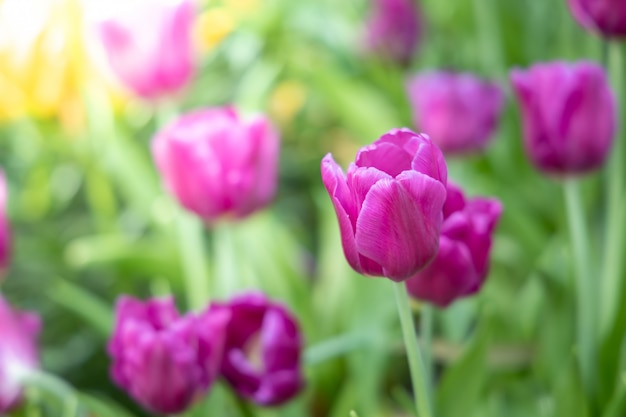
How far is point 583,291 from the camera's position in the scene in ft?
1.66

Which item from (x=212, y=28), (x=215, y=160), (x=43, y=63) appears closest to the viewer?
(x=215, y=160)

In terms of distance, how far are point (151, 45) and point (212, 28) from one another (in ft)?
1.43

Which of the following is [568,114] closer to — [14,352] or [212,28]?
[14,352]

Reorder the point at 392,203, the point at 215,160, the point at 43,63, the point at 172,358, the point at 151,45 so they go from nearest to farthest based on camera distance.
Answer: the point at 392,203 → the point at 172,358 → the point at 215,160 → the point at 151,45 → the point at 43,63

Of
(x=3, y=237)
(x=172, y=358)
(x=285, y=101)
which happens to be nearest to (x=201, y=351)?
(x=172, y=358)

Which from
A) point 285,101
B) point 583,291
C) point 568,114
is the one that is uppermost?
point 568,114

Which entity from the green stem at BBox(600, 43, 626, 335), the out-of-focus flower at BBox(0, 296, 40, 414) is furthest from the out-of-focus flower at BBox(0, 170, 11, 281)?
the green stem at BBox(600, 43, 626, 335)

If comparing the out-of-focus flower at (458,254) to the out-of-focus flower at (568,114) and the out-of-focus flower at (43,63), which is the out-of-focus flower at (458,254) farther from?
the out-of-focus flower at (43,63)

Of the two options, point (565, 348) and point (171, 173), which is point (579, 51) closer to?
point (565, 348)

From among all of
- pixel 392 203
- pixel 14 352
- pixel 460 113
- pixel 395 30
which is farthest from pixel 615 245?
pixel 395 30

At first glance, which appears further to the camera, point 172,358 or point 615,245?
point 615,245

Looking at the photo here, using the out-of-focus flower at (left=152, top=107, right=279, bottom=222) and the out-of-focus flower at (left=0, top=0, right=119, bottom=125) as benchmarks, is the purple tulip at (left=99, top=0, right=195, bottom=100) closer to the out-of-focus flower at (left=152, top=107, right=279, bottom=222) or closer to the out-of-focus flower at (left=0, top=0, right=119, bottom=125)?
the out-of-focus flower at (left=152, top=107, right=279, bottom=222)

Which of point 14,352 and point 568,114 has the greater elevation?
point 568,114

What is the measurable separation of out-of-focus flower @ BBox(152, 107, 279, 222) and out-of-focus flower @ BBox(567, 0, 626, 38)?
8.2 inches
